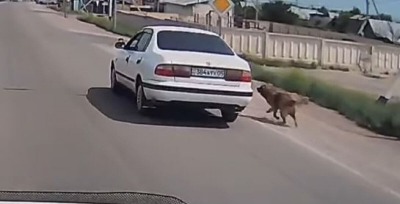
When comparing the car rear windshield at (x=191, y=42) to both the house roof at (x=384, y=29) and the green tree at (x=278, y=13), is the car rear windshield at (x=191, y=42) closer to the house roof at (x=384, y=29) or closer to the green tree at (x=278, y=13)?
the house roof at (x=384, y=29)

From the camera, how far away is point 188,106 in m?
13.0

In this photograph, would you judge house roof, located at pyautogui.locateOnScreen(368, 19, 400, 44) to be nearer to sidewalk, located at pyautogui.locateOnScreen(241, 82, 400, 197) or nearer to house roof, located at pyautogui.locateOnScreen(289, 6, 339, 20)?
house roof, located at pyautogui.locateOnScreen(289, 6, 339, 20)

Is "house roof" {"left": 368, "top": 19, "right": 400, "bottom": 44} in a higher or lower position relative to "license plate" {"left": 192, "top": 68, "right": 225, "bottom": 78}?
lower

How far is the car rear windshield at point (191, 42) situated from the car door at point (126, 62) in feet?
3.21

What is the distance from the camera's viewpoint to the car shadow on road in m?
13.1

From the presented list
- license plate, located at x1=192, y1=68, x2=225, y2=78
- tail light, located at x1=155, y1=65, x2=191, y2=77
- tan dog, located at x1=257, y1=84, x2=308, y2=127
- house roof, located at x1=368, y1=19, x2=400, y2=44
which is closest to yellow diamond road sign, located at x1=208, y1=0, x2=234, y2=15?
tan dog, located at x1=257, y1=84, x2=308, y2=127

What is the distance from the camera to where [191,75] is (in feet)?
41.5

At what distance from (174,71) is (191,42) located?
1.14 meters

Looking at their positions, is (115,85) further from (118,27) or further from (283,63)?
(118,27)

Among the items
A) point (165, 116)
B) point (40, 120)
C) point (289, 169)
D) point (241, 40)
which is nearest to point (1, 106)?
point (40, 120)

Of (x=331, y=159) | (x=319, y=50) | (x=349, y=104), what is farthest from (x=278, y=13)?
(x=331, y=159)

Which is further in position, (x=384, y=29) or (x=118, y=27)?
(x=384, y=29)

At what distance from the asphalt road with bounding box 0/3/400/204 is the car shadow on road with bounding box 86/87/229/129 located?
0.02m

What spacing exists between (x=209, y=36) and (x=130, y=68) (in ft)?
5.06
